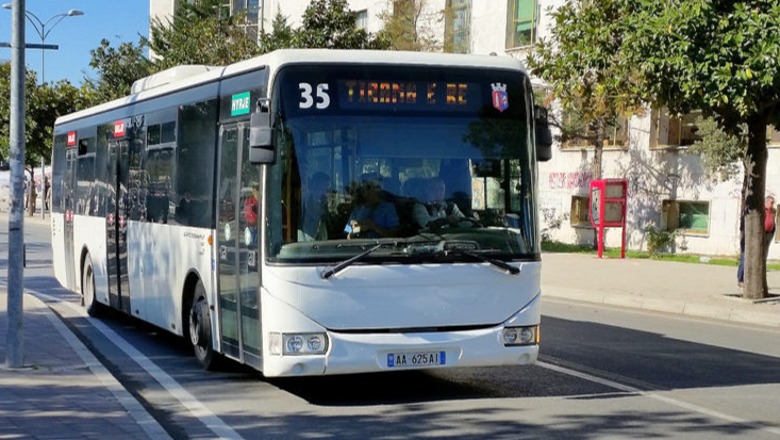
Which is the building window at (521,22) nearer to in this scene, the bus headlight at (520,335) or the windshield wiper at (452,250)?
the bus headlight at (520,335)

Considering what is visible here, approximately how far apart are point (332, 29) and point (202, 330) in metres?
28.6

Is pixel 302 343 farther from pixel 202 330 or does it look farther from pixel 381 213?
pixel 202 330

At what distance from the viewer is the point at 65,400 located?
30.0 feet

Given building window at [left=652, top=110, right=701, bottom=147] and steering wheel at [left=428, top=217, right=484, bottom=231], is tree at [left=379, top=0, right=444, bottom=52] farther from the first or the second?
steering wheel at [left=428, top=217, right=484, bottom=231]

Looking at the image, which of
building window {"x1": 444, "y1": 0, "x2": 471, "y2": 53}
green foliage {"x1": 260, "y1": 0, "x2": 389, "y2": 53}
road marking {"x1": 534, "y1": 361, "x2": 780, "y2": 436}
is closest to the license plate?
road marking {"x1": 534, "y1": 361, "x2": 780, "y2": 436}

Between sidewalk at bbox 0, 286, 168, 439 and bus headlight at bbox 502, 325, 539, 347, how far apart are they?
2880 millimetres

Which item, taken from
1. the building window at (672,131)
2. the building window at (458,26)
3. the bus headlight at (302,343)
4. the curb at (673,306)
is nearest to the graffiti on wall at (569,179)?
the building window at (672,131)

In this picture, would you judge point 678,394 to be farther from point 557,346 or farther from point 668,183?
point 668,183

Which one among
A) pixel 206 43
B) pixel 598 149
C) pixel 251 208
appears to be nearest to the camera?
pixel 251 208

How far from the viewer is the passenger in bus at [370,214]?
9.19m

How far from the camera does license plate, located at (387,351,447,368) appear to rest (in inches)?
363

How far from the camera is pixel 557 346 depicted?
1342 cm

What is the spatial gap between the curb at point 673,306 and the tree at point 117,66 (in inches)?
1144


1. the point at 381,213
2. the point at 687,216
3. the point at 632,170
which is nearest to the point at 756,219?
the point at 381,213
